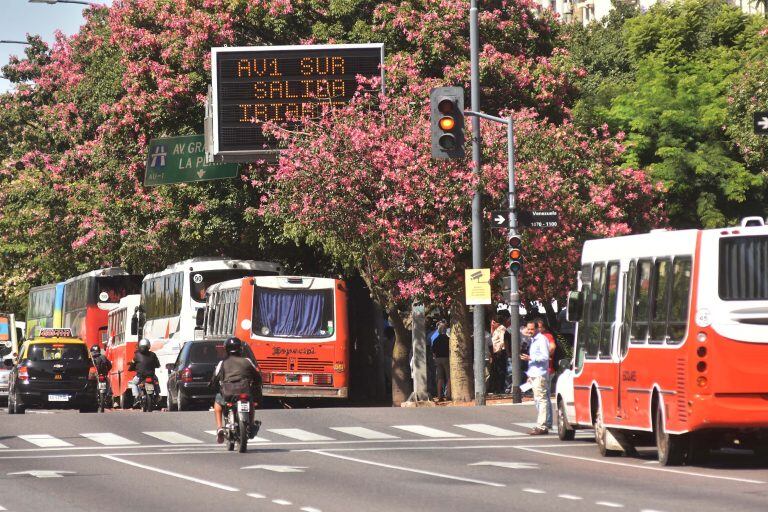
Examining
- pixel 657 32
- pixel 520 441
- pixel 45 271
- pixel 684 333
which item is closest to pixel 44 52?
pixel 45 271

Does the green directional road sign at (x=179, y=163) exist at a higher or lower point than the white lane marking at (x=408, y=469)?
higher

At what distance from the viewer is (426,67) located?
43125mm

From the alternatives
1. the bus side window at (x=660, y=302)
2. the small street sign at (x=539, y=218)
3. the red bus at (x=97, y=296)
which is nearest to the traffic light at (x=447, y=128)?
the small street sign at (x=539, y=218)

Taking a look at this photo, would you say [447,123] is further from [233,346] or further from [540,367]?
[233,346]

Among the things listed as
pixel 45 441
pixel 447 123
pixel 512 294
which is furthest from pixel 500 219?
pixel 45 441

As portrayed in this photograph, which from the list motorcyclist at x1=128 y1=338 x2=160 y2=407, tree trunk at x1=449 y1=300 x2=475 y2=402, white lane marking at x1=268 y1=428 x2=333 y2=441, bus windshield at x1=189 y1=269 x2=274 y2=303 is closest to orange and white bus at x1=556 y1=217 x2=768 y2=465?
white lane marking at x1=268 y1=428 x2=333 y2=441

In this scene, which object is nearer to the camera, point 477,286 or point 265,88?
point 477,286

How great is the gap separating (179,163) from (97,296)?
647 inches

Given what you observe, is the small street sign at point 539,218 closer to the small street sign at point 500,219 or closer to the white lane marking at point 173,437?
the small street sign at point 500,219

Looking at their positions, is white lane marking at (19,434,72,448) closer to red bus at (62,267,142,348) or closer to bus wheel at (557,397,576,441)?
bus wheel at (557,397,576,441)

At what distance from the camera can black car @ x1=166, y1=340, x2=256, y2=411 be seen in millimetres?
37625

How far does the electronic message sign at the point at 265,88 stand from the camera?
3834 centimetres

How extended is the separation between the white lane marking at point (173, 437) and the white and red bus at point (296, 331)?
38.7 ft

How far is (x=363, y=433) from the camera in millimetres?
27109
